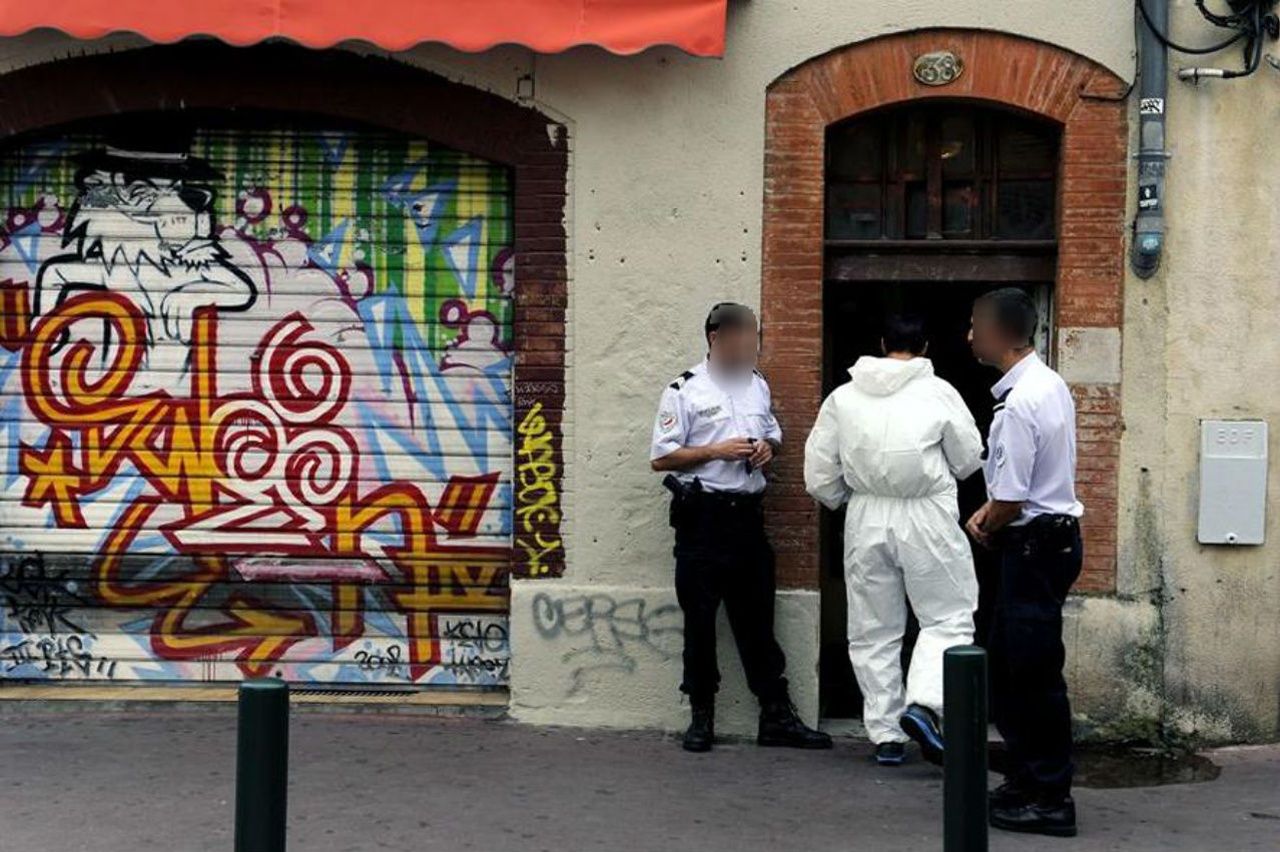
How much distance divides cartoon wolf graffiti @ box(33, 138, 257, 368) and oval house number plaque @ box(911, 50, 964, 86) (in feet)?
10.8

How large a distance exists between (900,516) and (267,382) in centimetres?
314

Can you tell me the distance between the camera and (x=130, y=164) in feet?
29.4

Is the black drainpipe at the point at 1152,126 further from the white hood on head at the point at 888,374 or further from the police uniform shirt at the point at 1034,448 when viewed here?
the police uniform shirt at the point at 1034,448

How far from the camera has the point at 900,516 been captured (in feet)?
25.6

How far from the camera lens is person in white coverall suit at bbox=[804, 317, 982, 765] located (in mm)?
7754

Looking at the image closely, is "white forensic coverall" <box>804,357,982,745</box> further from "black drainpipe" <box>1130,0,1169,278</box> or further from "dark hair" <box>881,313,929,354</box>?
"black drainpipe" <box>1130,0,1169,278</box>

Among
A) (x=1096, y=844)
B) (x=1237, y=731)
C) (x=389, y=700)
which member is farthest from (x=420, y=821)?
(x=1237, y=731)

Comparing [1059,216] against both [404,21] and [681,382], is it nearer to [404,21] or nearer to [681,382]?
[681,382]

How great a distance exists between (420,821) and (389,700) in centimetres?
192

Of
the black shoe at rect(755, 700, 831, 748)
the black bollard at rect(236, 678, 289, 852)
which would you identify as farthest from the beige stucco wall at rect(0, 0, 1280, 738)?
the black bollard at rect(236, 678, 289, 852)

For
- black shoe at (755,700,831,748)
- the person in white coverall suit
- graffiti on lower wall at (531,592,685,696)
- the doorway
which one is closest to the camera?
the person in white coverall suit

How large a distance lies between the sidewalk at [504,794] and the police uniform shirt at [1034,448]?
1.27 metres

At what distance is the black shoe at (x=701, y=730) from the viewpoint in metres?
8.31

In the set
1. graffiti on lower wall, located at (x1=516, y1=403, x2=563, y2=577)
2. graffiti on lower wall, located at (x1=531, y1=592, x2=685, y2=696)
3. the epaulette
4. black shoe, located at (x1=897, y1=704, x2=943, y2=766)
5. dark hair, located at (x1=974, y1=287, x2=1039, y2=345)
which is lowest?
black shoe, located at (x1=897, y1=704, x2=943, y2=766)
